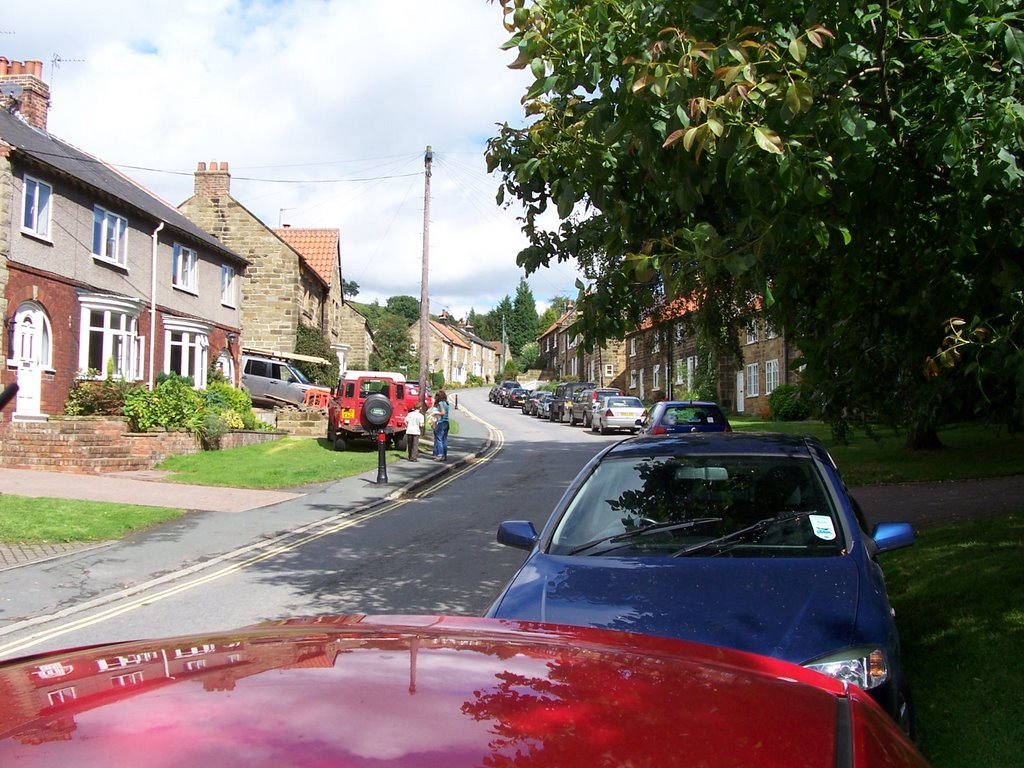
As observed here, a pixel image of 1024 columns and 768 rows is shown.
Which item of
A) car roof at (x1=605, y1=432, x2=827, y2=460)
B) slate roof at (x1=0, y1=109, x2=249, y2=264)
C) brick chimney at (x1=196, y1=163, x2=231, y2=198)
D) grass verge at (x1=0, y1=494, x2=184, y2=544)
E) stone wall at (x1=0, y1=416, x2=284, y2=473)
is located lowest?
grass verge at (x1=0, y1=494, x2=184, y2=544)

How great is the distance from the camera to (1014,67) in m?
Answer: 4.92

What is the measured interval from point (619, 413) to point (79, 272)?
1894cm

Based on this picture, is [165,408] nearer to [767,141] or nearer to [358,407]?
[358,407]

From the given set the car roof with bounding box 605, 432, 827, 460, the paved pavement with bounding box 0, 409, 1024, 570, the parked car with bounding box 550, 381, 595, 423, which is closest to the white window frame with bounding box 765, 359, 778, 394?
the parked car with bounding box 550, 381, 595, 423

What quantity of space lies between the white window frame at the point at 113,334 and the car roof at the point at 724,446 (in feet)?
64.2

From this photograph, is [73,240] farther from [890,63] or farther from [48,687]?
Answer: [48,687]

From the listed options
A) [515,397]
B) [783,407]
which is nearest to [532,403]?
[515,397]

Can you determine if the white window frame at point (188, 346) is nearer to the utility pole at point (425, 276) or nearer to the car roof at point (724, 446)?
the utility pole at point (425, 276)

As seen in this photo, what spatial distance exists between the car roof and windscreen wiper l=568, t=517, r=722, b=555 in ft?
2.27

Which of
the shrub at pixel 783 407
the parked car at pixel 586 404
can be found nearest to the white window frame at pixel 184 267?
the parked car at pixel 586 404

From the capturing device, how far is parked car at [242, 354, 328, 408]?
107ft

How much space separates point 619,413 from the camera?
32.4 m

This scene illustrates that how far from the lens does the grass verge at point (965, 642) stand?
4254 mm

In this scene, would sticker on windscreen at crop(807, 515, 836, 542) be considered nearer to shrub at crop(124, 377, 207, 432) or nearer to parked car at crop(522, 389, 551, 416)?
shrub at crop(124, 377, 207, 432)
